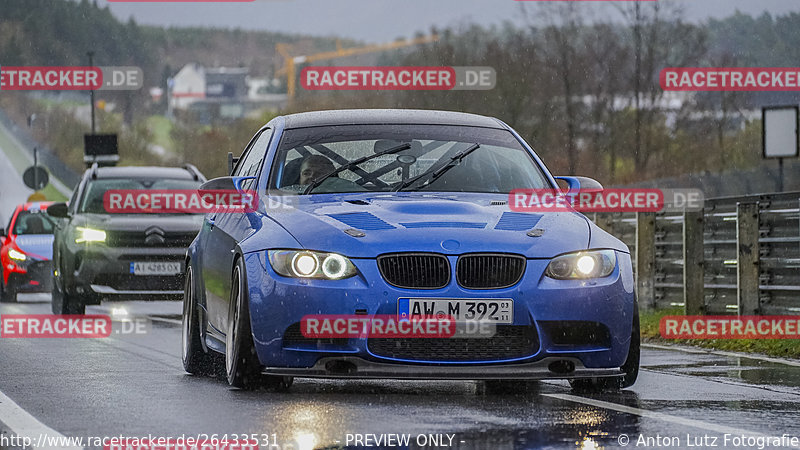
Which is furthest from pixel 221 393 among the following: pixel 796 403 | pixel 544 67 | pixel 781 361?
pixel 544 67

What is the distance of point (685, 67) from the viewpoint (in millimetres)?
57781

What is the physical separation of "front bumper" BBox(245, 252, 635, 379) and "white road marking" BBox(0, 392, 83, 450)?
1278 mm

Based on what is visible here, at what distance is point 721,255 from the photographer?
17.0 metres

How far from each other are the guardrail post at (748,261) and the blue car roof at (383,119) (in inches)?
215

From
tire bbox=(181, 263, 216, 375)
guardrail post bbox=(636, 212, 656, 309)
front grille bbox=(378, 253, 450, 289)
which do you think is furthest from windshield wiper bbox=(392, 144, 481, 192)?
guardrail post bbox=(636, 212, 656, 309)

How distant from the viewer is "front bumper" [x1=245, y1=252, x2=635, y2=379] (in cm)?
829

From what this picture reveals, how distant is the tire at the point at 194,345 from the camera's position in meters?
10.6

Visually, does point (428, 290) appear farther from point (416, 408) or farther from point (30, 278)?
point (30, 278)

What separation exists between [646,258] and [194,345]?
9512mm

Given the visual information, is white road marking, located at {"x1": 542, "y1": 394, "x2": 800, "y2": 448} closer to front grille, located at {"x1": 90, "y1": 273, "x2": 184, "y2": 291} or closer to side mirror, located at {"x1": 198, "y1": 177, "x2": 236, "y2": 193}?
side mirror, located at {"x1": 198, "y1": 177, "x2": 236, "y2": 193}

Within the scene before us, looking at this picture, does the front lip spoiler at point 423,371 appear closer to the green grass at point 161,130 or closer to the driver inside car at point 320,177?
the driver inside car at point 320,177

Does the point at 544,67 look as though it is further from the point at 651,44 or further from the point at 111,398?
the point at 111,398

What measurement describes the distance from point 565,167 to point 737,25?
16544mm

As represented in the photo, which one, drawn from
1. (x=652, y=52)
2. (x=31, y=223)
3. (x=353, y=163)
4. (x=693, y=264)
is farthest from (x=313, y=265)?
(x=652, y=52)
